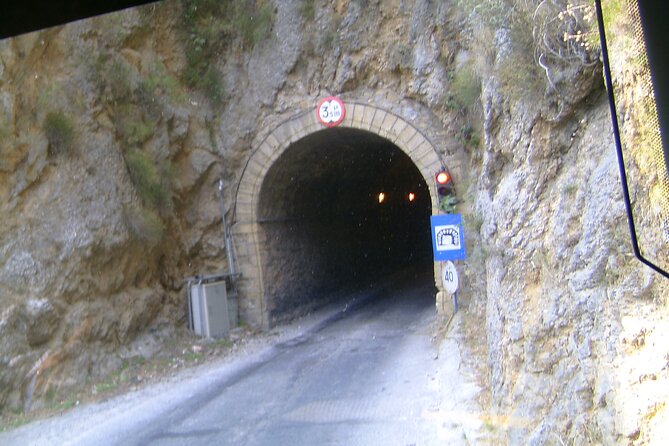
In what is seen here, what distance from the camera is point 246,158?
538 inches

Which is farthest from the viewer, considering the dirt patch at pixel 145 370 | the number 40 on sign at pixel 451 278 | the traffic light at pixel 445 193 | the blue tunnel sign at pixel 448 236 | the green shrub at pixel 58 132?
the traffic light at pixel 445 193

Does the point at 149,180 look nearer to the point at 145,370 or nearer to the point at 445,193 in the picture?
the point at 145,370

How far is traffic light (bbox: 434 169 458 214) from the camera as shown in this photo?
1198 cm

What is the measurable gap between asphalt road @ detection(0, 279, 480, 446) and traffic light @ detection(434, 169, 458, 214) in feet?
7.80

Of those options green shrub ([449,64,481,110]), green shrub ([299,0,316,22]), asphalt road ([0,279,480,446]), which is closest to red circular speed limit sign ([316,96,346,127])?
green shrub ([299,0,316,22])

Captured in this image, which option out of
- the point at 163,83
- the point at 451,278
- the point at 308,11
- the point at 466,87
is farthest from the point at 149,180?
the point at 466,87

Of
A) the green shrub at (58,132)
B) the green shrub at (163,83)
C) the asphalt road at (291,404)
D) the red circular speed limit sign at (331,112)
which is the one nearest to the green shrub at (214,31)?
the green shrub at (163,83)

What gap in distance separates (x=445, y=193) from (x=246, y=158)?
442 centimetres

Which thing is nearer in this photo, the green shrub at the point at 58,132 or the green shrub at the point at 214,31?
the green shrub at the point at 58,132

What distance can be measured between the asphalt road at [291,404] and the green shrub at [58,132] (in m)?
3.98

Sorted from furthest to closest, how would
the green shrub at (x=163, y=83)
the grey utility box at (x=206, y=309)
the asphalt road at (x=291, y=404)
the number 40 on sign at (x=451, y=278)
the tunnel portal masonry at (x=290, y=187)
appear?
the tunnel portal masonry at (x=290, y=187), the green shrub at (x=163, y=83), the grey utility box at (x=206, y=309), the number 40 on sign at (x=451, y=278), the asphalt road at (x=291, y=404)

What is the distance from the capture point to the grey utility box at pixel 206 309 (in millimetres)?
12180

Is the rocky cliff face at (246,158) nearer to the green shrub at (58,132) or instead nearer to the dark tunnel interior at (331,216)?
the green shrub at (58,132)

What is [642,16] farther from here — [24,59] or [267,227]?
[267,227]
